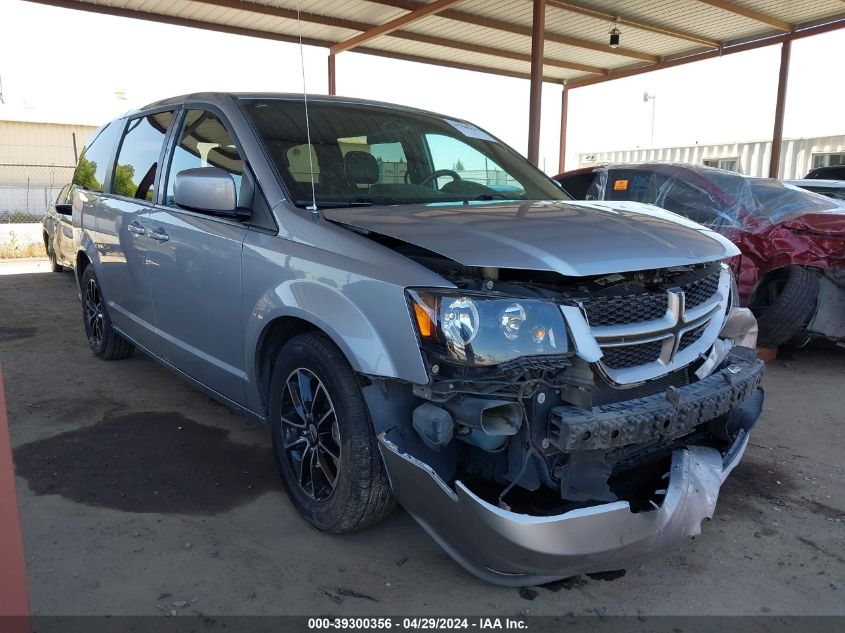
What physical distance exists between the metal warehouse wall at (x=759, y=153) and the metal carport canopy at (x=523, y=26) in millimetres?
4800

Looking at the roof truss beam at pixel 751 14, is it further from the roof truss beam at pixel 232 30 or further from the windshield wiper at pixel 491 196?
the windshield wiper at pixel 491 196

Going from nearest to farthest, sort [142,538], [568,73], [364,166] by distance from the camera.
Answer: [142,538], [364,166], [568,73]

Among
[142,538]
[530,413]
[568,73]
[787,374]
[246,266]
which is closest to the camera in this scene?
[530,413]

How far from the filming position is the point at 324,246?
237cm

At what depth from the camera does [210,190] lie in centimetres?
266

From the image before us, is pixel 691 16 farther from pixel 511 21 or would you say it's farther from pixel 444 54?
pixel 444 54

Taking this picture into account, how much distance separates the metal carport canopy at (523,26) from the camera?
33.4 ft

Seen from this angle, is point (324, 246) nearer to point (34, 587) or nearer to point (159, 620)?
point (159, 620)

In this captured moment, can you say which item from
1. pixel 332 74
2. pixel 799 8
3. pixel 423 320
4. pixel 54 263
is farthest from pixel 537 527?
pixel 332 74

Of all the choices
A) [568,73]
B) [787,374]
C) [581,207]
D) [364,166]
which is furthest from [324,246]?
[568,73]

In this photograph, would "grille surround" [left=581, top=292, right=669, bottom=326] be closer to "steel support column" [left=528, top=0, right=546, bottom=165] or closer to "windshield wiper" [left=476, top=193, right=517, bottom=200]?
"windshield wiper" [left=476, top=193, right=517, bottom=200]

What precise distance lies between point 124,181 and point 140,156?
285mm

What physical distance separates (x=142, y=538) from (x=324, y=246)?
1.37 metres

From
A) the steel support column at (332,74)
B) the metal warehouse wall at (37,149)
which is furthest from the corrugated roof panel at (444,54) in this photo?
the metal warehouse wall at (37,149)
